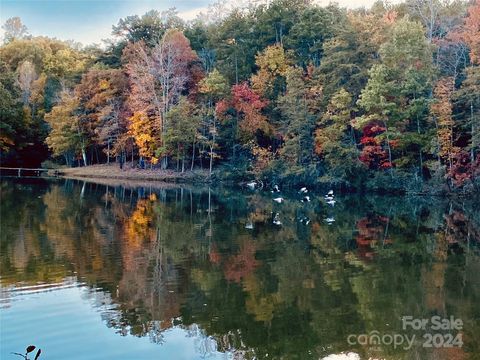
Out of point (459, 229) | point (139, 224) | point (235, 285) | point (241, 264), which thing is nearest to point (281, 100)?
point (139, 224)

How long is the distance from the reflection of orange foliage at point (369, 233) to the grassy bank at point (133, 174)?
2115cm

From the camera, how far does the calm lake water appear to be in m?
8.27

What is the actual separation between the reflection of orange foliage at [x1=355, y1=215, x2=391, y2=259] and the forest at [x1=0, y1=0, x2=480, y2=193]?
10.1 metres

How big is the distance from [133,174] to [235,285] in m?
35.0

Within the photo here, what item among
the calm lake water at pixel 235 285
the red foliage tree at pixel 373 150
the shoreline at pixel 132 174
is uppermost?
the red foliage tree at pixel 373 150

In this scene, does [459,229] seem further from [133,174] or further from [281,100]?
[133,174]

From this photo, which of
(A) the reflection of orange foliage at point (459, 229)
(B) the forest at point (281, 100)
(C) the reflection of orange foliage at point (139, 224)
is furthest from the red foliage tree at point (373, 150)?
(C) the reflection of orange foliage at point (139, 224)

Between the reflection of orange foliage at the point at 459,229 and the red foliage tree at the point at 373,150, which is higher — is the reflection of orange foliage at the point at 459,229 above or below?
below

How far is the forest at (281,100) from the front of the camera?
102 ft

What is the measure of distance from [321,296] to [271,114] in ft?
103

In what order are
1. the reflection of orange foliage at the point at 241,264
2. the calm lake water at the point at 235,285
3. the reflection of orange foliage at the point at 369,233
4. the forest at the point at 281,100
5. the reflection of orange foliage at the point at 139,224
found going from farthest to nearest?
the forest at the point at 281,100 → the reflection of orange foliage at the point at 139,224 → the reflection of orange foliage at the point at 369,233 → the reflection of orange foliage at the point at 241,264 → the calm lake water at the point at 235,285

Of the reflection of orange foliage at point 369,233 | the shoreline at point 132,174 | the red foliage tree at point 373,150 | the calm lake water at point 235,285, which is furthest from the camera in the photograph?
the shoreline at point 132,174

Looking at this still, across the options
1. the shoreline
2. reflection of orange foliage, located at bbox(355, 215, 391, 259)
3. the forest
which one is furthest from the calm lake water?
the shoreline

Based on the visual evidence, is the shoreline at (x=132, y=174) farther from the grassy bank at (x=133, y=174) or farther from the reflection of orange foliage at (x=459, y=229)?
the reflection of orange foliage at (x=459, y=229)
